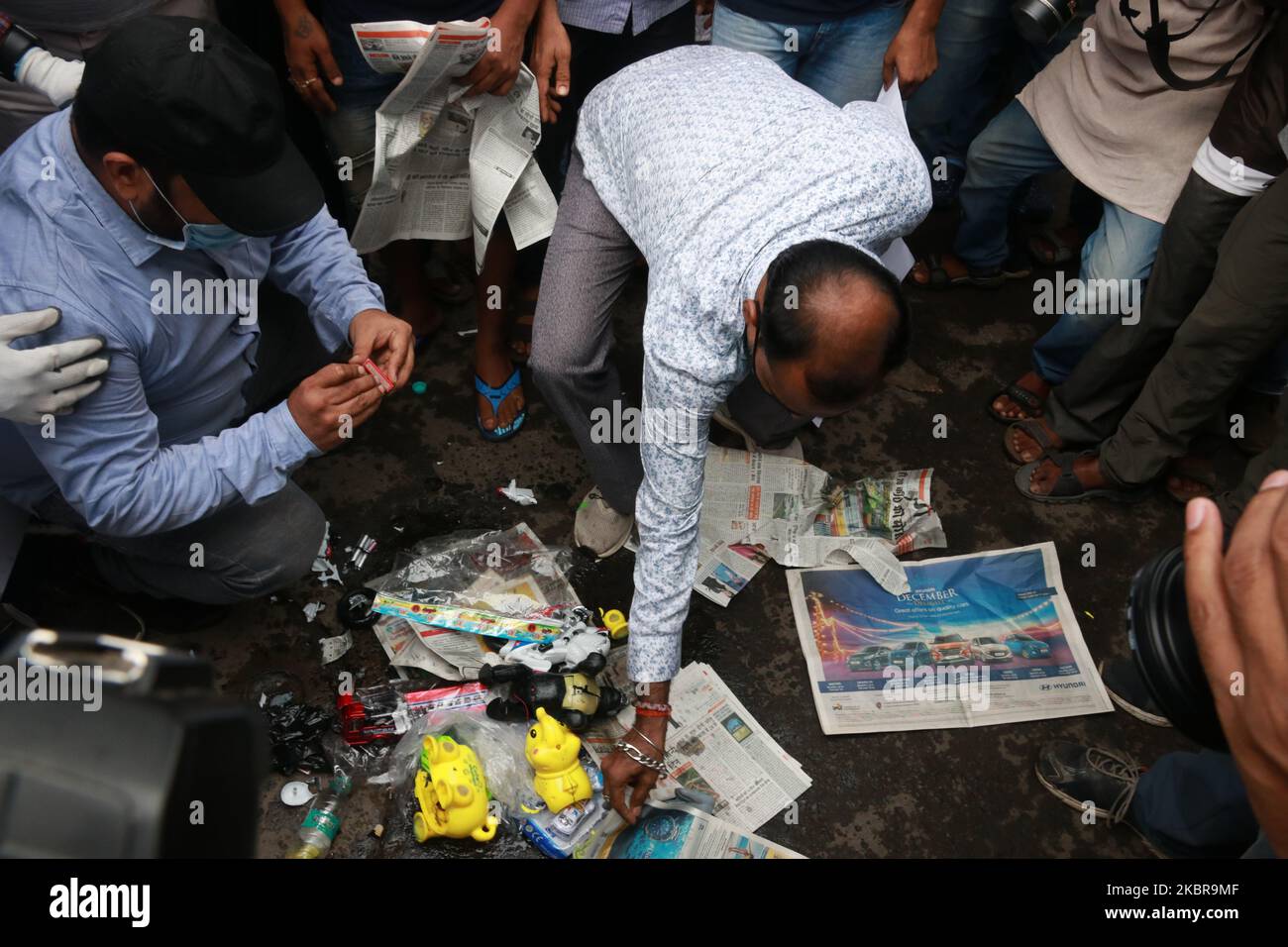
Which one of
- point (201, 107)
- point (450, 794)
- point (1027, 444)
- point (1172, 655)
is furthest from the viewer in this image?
point (1027, 444)

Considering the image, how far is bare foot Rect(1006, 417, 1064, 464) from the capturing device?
8.86ft

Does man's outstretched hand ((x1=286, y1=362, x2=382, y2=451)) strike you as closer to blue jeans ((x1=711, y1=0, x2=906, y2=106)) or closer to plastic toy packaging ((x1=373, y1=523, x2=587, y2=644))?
plastic toy packaging ((x1=373, y1=523, x2=587, y2=644))

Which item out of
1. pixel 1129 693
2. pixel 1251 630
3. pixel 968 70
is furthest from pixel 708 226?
pixel 968 70

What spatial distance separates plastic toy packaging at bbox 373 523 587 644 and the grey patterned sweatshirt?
533 millimetres

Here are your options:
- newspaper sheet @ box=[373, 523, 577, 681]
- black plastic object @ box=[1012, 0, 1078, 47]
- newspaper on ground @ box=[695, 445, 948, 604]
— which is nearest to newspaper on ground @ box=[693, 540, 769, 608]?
newspaper on ground @ box=[695, 445, 948, 604]

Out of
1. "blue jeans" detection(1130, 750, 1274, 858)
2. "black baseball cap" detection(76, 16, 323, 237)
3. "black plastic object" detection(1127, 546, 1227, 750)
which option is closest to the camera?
"black plastic object" detection(1127, 546, 1227, 750)

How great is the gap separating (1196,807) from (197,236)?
7.41 feet

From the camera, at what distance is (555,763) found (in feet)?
6.26

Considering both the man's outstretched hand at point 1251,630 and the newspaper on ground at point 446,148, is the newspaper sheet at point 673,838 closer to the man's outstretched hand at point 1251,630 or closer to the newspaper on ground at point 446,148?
the man's outstretched hand at point 1251,630

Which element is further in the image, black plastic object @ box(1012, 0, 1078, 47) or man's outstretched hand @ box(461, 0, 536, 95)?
black plastic object @ box(1012, 0, 1078, 47)

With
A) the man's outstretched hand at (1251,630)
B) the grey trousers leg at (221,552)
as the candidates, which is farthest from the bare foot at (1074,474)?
the grey trousers leg at (221,552)

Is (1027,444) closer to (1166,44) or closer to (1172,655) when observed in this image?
(1166,44)

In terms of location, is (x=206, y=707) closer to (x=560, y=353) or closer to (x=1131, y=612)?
(x=1131, y=612)
